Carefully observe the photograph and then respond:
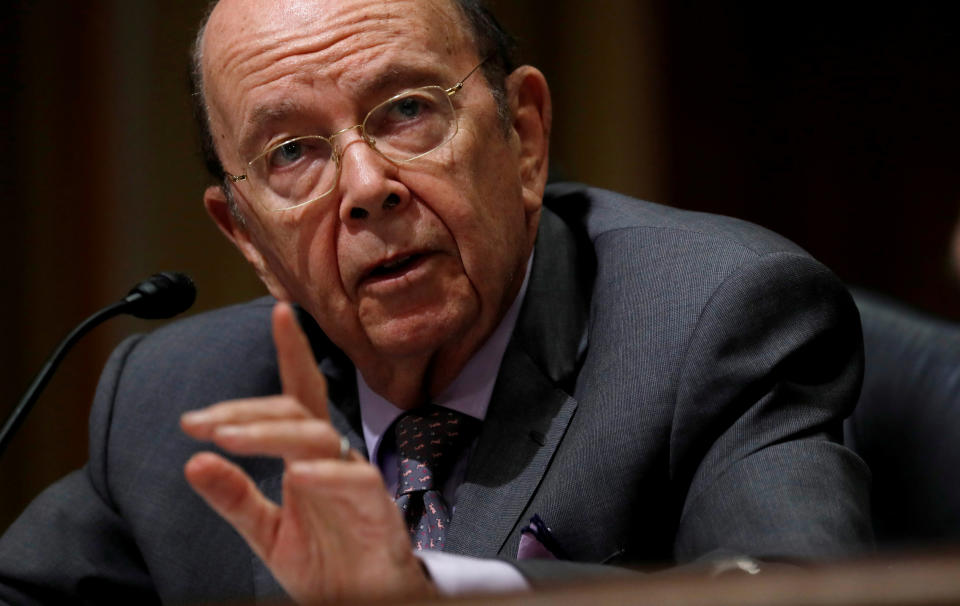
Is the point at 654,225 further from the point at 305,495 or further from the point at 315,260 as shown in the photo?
the point at 305,495

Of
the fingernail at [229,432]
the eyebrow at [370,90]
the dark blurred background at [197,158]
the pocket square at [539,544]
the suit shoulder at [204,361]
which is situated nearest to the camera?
the fingernail at [229,432]

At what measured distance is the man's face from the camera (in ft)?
4.74

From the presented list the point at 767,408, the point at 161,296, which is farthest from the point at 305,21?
the point at 767,408

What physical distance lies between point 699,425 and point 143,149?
243 centimetres

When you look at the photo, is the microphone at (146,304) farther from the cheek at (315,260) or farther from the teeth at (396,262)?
the teeth at (396,262)

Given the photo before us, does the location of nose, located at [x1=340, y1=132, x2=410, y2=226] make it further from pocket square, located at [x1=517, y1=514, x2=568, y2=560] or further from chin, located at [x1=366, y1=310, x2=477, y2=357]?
pocket square, located at [x1=517, y1=514, x2=568, y2=560]

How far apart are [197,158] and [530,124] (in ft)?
5.90

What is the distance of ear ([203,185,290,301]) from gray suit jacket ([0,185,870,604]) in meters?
0.12

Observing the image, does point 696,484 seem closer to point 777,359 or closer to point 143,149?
point 777,359

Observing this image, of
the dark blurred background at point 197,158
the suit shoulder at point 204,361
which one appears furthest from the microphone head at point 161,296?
the dark blurred background at point 197,158

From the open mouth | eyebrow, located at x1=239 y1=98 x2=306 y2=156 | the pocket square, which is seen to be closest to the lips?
the open mouth

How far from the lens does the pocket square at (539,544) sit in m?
1.36

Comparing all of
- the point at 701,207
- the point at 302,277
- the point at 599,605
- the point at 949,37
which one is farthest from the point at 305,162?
the point at 949,37

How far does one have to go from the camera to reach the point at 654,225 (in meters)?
1.57
